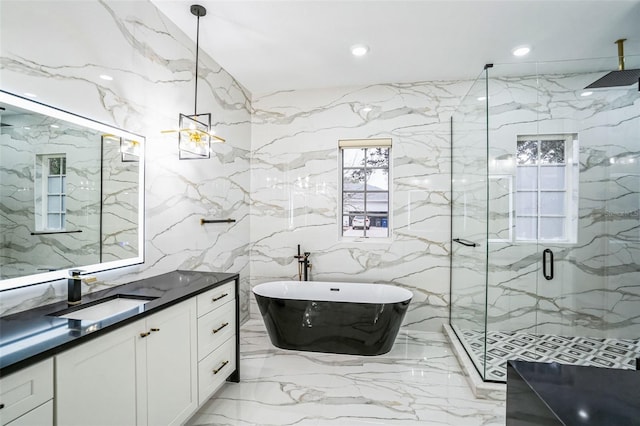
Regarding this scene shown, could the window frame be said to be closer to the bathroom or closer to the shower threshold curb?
the bathroom

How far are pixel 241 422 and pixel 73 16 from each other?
8.16 ft

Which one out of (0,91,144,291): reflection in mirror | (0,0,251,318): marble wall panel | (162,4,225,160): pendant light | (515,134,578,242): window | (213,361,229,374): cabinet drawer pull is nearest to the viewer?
(0,91,144,291): reflection in mirror

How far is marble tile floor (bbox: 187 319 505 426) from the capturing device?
2.08m

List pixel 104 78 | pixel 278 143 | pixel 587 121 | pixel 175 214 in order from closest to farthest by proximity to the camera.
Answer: pixel 104 78 → pixel 175 214 → pixel 587 121 → pixel 278 143

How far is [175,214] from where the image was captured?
2.62 meters

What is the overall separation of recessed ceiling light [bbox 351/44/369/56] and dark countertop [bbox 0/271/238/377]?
228 centimetres

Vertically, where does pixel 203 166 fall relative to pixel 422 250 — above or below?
above

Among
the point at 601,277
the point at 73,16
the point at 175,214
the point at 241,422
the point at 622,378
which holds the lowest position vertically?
the point at 241,422

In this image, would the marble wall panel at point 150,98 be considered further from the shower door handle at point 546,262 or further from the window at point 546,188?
the shower door handle at point 546,262

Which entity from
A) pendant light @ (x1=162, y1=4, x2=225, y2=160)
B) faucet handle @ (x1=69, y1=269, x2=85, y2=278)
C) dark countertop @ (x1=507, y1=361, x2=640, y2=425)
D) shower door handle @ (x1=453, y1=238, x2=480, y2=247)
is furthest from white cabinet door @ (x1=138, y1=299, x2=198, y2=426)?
shower door handle @ (x1=453, y1=238, x2=480, y2=247)

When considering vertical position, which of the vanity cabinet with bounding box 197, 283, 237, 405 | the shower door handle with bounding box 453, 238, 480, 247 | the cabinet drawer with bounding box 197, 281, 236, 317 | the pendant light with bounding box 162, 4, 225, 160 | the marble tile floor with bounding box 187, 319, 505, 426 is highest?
the pendant light with bounding box 162, 4, 225, 160

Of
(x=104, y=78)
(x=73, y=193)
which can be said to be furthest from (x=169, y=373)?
(x=104, y=78)

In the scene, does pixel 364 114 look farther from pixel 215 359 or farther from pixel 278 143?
pixel 215 359

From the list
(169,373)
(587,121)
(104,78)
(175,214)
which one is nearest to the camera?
(169,373)
